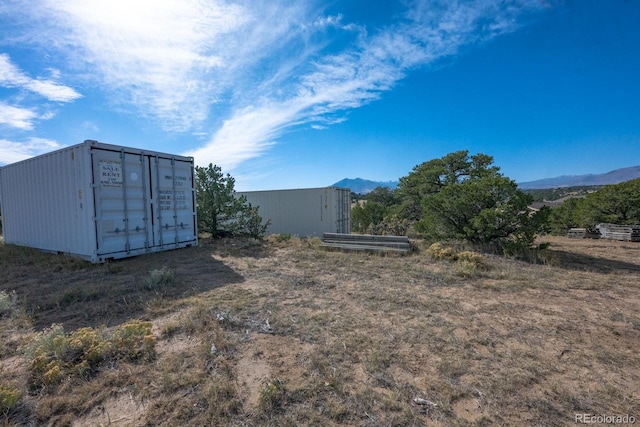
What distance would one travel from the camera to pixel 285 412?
236 centimetres

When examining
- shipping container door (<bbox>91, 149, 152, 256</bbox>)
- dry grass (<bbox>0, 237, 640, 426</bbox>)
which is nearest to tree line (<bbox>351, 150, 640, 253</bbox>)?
dry grass (<bbox>0, 237, 640, 426</bbox>)

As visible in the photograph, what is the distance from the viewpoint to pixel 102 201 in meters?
7.52

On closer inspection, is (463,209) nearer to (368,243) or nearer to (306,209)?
(368,243)

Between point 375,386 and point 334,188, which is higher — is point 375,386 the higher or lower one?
the lower one

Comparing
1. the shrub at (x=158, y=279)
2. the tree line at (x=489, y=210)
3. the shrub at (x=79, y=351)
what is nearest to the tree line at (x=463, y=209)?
the tree line at (x=489, y=210)

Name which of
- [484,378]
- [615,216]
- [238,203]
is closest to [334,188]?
[238,203]

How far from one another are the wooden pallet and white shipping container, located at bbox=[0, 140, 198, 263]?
16.3 feet

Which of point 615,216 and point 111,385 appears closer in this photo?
point 111,385

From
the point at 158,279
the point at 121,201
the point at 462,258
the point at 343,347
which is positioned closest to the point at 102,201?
the point at 121,201

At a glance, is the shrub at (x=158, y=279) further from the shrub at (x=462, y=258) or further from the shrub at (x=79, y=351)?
the shrub at (x=462, y=258)

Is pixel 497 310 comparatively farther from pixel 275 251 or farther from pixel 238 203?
pixel 238 203

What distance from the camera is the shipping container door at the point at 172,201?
29.3 ft

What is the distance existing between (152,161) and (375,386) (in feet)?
29.3

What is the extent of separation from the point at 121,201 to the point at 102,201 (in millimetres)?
477
